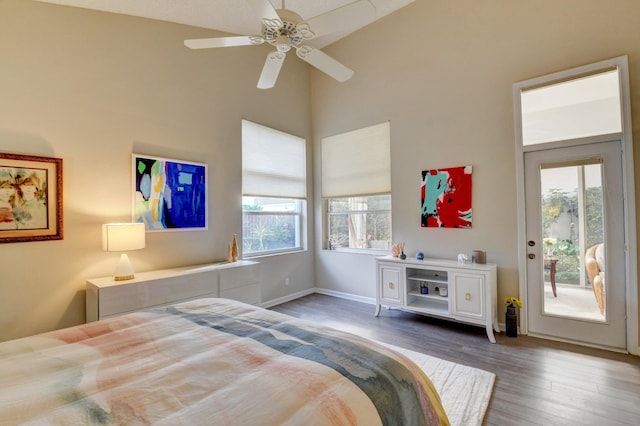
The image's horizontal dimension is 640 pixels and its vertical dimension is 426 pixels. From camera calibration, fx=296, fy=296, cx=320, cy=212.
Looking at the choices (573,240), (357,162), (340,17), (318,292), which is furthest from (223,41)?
(318,292)

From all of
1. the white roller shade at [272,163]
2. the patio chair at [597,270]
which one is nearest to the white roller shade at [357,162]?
the white roller shade at [272,163]

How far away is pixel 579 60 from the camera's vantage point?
9.84 ft

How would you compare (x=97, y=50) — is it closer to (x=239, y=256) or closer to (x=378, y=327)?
(x=239, y=256)

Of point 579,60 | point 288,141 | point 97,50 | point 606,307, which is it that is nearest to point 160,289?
point 97,50

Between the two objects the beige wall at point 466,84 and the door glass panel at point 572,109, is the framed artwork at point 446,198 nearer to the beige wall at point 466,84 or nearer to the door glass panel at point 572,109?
the beige wall at point 466,84

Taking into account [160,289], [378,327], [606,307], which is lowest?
[378,327]

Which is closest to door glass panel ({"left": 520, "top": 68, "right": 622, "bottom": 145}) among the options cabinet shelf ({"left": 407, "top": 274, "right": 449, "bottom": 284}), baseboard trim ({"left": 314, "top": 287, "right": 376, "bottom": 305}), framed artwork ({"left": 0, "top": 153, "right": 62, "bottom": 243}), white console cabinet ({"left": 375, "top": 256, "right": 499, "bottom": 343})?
white console cabinet ({"left": 375, "top": 256, "right": 499, "bottom": 343})

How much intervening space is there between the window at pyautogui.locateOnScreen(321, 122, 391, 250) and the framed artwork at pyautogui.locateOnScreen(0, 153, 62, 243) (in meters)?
3.46

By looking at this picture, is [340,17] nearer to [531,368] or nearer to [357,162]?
[357,162]

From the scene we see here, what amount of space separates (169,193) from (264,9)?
2.27 m

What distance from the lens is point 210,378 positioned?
1.10 metres

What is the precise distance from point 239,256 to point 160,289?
130cm

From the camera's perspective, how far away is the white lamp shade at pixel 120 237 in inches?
104

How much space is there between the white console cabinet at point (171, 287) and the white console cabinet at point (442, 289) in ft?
5.60
